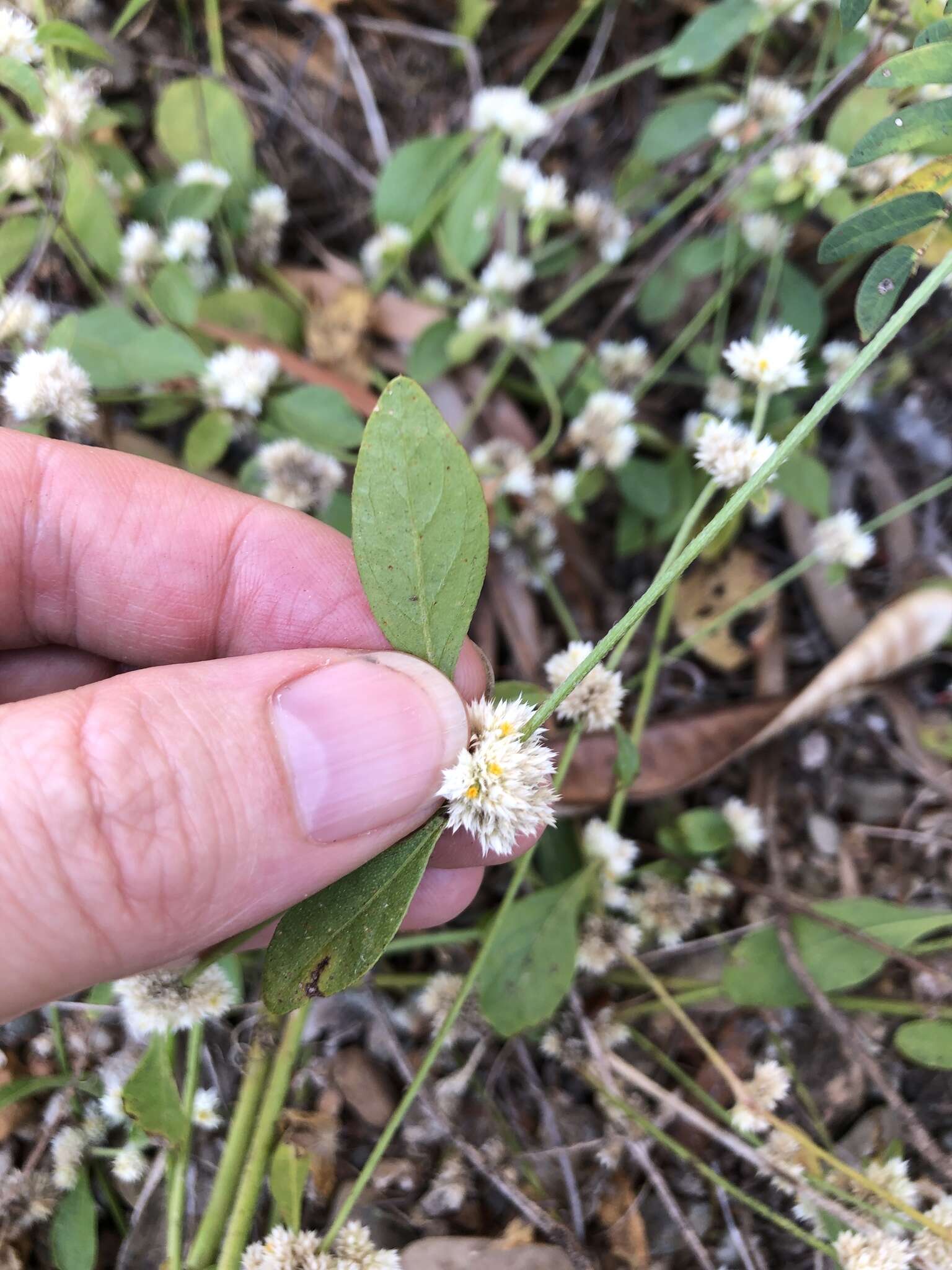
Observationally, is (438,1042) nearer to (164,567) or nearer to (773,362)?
(164,567)

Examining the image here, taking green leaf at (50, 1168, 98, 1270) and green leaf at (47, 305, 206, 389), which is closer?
green leaf at (50, 1168, 98, 1270)

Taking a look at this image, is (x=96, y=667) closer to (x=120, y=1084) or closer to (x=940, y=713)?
(x=120, y=1084)

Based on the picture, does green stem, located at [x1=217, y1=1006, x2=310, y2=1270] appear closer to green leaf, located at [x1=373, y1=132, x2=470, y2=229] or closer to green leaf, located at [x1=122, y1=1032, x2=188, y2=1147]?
green leaf, located at [x1=122, y1=1032, x2=188, y2=1147]

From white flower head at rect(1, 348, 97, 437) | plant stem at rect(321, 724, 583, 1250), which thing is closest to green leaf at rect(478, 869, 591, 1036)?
plant stem at rect(321, 724, 583, 1250)

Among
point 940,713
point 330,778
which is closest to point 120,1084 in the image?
point 330,778

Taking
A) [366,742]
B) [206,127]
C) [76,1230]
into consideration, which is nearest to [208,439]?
[206,127]

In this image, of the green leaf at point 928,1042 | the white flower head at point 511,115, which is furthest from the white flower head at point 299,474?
the green leaf at point 928,1042
